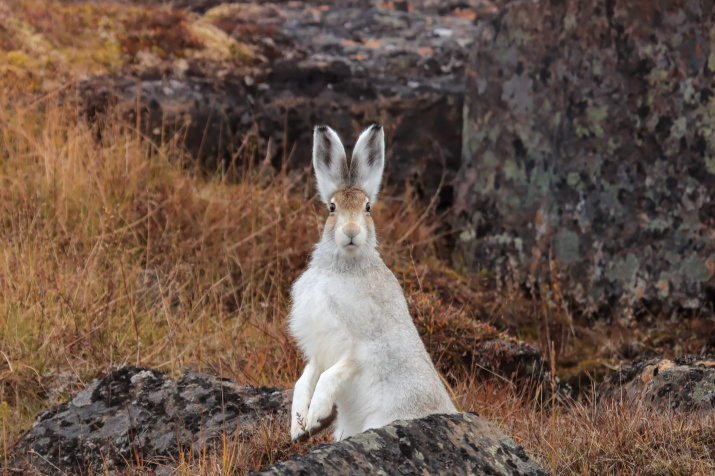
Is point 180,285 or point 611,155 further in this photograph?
point 611,155

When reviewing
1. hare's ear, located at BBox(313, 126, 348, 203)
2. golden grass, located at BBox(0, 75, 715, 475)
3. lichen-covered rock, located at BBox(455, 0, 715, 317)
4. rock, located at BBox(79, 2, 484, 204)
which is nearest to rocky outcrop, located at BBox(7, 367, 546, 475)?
golden grass, located at BBox(0, 75, 715, 475)

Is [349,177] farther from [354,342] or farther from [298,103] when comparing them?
[298,103]

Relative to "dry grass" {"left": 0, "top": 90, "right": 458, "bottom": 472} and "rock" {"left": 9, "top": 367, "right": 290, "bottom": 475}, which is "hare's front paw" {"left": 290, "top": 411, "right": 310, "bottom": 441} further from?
"dry grass" {"left": 0, "top": 90, "right": 458, "bottom": 472}

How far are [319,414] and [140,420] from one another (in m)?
1.53

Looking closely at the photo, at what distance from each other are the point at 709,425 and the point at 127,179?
5.45m

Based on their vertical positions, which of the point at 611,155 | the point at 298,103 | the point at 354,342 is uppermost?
the point at 354,342

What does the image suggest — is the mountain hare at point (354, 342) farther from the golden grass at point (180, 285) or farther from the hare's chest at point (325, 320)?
the golden grass at point (180, 285)

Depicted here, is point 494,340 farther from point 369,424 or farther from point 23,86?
point 23,86

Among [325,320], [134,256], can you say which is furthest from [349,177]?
[134,256]

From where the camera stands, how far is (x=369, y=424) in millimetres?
4031

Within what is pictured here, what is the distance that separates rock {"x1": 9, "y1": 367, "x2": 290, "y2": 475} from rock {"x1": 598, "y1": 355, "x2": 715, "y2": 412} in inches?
A: 88.2

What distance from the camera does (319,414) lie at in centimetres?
383

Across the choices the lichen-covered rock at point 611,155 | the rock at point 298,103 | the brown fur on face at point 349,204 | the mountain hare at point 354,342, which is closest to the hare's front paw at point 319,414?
the mountain hare at point 354,342

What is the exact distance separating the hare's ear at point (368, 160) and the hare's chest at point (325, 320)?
2.04 ft
